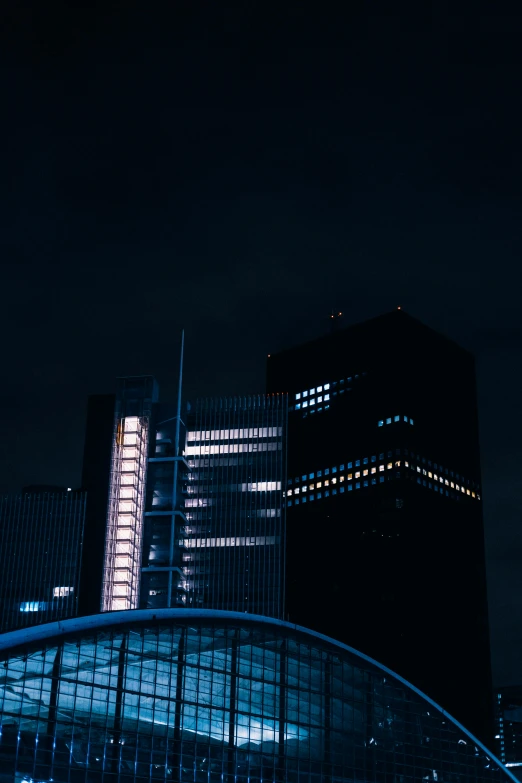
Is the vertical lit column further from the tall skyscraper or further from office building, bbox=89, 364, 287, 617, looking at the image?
the tall skyscraper

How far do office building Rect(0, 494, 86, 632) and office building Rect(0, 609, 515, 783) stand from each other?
3793 inches

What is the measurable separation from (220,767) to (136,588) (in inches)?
3534

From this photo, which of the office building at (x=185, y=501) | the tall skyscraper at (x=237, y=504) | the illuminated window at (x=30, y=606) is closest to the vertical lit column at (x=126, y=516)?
the office building at (x=185, y=501)

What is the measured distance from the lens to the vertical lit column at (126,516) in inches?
6417

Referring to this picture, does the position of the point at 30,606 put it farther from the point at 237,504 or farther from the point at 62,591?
the point at 237,504

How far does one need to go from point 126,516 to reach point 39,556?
70.0 ft

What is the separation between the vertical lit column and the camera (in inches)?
6417

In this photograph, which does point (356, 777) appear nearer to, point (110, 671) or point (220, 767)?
point (220, 767)

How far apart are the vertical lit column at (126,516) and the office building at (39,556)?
9237 mm

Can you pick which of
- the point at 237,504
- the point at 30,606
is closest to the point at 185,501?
the point at 237,504

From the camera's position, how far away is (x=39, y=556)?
A: 181m

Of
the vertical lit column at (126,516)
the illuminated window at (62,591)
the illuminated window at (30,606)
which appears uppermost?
the vertical lit column at (126,516)

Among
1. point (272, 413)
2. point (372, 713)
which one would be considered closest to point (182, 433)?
point (272, 413)

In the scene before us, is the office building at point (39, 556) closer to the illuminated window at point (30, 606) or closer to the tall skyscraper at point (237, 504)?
the illuminated window at point (30, 606)
